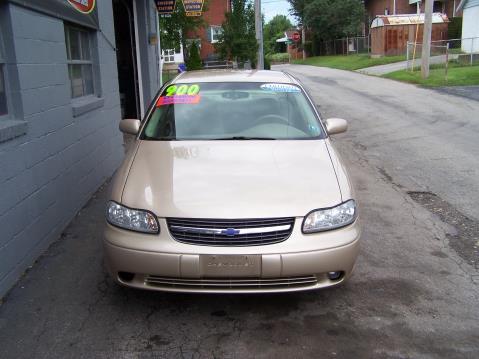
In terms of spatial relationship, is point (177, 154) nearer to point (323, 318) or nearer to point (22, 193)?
point (22, 193)

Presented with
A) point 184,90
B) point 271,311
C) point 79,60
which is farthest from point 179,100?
point 79,60

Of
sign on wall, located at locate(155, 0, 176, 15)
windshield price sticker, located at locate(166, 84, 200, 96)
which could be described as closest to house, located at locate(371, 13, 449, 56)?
sign on wall, located at locate(155, 0, 176, 15)

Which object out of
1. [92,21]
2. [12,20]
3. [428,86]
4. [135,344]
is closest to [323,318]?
[135,344]

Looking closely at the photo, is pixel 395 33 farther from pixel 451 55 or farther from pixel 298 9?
pixel 298 9

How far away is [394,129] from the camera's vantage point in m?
11.8

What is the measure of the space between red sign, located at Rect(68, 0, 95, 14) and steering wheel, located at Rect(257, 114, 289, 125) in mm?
2647

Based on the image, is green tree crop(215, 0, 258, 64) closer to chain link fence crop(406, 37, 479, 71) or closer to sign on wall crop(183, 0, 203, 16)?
sign on wall crop(183, 0, 203, 16)

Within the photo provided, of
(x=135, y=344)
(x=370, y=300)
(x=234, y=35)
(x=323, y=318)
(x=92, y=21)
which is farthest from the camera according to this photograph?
(x=234, y=35)

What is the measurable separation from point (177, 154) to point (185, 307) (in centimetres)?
121

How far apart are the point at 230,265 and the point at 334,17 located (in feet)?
165

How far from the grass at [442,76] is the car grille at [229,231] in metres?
19.1

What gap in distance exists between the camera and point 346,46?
1889 inches

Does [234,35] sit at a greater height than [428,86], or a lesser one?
greater

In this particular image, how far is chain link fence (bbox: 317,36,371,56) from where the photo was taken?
4495 cm
